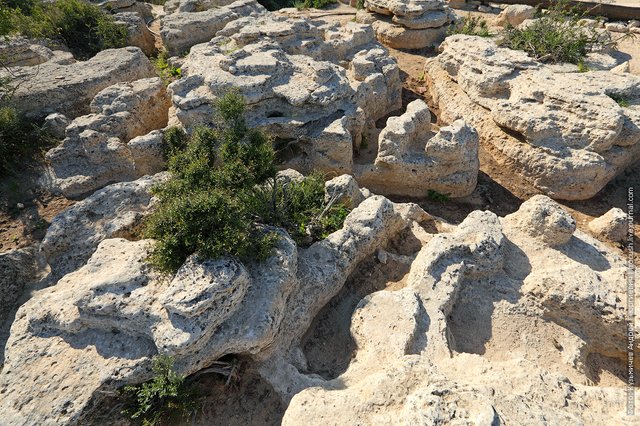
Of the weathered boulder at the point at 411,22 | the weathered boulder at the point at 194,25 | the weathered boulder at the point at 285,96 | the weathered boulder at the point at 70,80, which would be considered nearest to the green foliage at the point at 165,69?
the weathered boulder at the point at 194,25

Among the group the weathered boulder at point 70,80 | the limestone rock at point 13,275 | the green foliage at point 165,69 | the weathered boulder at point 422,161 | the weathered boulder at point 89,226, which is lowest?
the weathered boulder at point 422,161

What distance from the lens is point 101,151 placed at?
10.1 meters

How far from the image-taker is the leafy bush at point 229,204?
5.38m

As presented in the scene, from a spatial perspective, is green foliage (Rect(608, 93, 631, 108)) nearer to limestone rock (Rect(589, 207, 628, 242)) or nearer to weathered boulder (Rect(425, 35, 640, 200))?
weathered boulder (Rect(425, 35, 640, 200))

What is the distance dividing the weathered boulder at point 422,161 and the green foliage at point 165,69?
7632 mm

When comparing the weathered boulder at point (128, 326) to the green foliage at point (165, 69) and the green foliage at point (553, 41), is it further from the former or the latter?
the green foliage at point (553, 41)

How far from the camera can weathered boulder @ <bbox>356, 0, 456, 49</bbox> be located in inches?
663

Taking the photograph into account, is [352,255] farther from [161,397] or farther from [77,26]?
[77,26]

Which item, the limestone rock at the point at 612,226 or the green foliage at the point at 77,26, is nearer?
the limestone rock at the point at 612,226

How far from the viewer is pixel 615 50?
14141 mm

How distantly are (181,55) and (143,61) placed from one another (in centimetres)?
209

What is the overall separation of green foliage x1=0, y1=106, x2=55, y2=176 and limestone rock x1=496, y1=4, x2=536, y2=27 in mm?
19384

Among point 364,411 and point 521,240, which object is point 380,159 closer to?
point 521,240

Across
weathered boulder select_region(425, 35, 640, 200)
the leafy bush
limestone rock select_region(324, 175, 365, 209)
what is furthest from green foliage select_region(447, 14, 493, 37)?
the leafy bush
